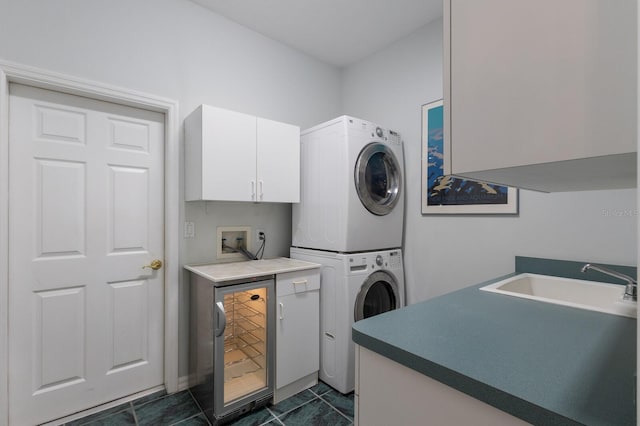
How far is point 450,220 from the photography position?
93.0 inches

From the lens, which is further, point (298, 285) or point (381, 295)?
point (381, 295)

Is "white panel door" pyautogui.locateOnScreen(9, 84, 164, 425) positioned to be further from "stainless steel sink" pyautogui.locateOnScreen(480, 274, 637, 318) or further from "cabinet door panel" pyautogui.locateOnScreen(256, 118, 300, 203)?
"stainless steel sink" pyautogui.locateOnScreen(480, 274, 637, 318)

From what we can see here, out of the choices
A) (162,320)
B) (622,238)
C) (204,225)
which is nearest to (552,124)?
(622,238)

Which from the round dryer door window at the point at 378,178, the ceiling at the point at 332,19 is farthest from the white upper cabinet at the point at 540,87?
the ceiling at the point at 332,19

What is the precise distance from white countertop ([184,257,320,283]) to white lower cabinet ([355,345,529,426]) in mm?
1102

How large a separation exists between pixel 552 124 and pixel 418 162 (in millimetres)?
2122

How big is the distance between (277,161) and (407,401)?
1.86m

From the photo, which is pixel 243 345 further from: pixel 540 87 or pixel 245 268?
pixel 540 87

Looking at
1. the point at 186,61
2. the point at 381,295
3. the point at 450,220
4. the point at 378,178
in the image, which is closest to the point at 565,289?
the point at 450,220

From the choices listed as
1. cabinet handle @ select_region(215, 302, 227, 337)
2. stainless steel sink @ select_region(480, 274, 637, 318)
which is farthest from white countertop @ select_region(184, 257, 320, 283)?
stainless steel sink @ select_region(480, 274, 637, 318)

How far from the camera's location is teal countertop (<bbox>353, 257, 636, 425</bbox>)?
589 mm

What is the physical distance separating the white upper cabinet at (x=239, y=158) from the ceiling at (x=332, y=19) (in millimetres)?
876

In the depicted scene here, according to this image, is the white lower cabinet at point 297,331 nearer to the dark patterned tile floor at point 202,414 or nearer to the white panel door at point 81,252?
the dark patterned tile floor at point 202,414

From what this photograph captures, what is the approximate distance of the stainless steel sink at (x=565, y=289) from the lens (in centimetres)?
145
